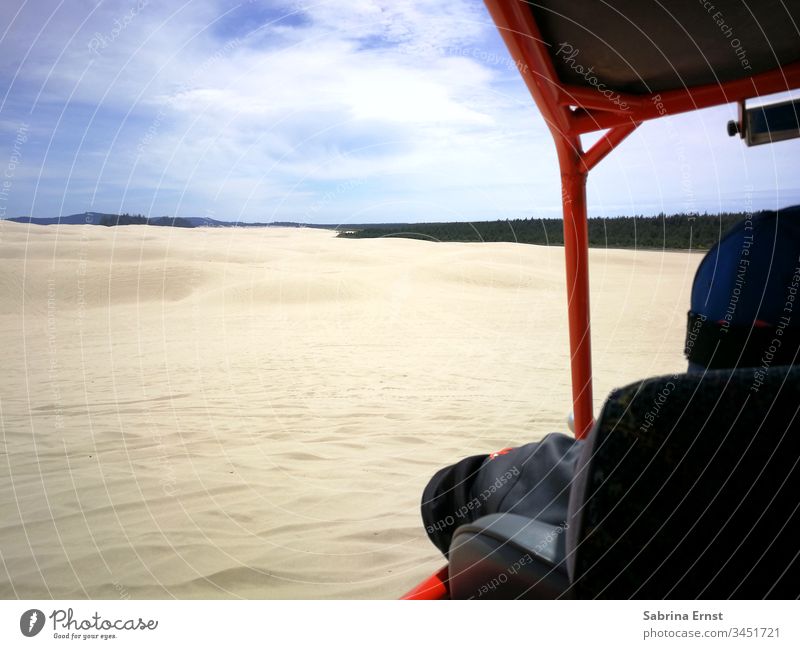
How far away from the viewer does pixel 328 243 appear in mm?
21375

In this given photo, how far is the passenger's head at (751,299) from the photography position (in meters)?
1.33

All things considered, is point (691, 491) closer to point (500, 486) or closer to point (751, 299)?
point (500, 486)

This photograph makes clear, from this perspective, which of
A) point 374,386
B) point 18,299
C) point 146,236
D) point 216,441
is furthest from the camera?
point 146,236

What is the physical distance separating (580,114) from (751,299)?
3.04 feet

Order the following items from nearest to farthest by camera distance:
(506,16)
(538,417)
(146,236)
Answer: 1. (506,16)
2. (538,417)
3. (146,236)

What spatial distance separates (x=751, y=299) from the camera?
1407mm

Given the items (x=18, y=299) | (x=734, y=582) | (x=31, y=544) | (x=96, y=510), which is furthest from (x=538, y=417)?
(x=18, y=299)

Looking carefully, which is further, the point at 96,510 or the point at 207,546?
the point at 96,510

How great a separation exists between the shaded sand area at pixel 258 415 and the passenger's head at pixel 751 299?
1175mm

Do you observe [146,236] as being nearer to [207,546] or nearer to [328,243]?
[328,243]

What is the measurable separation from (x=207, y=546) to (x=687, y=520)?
207cm
